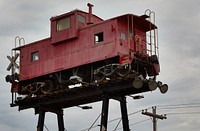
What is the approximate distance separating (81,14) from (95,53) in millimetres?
3376

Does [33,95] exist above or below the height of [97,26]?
below

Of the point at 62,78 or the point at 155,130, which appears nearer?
the point at 62,78

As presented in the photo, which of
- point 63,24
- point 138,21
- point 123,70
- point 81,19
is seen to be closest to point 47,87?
point 63,24

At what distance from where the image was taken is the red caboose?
31.6 meters

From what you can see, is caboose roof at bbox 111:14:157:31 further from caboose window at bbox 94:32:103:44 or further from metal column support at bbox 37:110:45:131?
metal column support at bbox 37:110:45:131

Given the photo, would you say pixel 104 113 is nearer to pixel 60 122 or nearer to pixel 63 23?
pixel 60 122

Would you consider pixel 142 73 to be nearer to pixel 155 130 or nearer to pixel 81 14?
pixel 81 14

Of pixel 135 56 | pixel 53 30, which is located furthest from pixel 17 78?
pixel 135 56

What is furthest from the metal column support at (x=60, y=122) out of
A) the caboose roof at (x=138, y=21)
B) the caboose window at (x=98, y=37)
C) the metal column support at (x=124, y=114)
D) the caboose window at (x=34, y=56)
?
the caboose roof at (x=138, y=21)

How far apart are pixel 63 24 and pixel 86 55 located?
3097 millimetres

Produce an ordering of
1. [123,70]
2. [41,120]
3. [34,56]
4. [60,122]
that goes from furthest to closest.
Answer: [60,122]
[34,56]
[41,120]
[123,70]

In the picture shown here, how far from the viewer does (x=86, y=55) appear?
3281cm

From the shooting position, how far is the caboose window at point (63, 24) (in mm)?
34406

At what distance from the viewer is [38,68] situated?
35.5 metres
